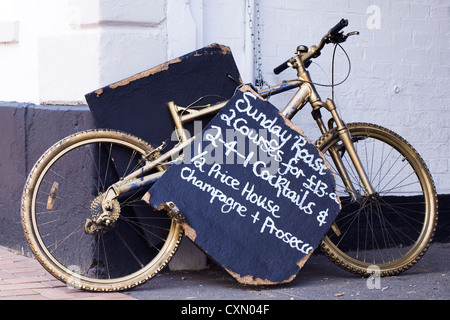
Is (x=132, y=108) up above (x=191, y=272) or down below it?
above

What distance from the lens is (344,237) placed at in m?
5.39

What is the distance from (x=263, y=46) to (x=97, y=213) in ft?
5.83

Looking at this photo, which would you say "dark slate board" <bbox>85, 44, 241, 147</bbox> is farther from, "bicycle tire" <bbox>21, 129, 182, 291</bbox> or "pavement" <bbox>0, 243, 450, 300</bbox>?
"pavement" <bbox>0, 243, 450, 300</bbox>

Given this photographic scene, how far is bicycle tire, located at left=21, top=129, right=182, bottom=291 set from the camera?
4039 millimetres

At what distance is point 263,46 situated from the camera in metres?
5.07

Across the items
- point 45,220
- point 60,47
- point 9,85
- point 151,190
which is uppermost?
point 60,47

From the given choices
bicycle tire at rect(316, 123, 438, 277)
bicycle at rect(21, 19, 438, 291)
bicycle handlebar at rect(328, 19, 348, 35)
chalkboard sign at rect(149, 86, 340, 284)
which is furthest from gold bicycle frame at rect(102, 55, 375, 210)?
bicycle tire at rect(316, 123, 438, 277)

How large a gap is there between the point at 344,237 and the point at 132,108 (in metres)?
1.99

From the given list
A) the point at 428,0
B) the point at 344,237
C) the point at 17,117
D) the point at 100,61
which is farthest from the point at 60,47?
the point at 428,0

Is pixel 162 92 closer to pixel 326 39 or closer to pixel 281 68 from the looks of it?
pixel 281 68

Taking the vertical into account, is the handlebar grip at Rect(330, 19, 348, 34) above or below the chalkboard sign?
above

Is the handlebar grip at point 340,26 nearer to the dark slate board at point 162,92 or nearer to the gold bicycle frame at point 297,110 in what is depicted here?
the gold bicycle frame at point 297,110

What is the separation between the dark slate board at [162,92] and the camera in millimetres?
4312
